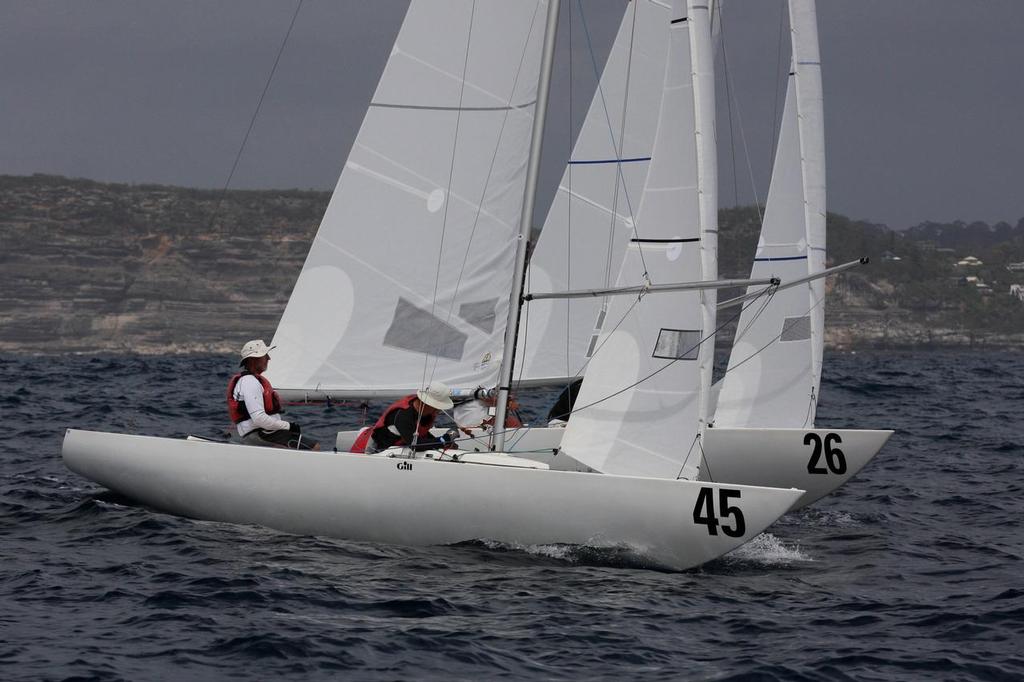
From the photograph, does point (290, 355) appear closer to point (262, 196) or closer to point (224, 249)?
point (224, 249)

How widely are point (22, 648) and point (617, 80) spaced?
32.5ft

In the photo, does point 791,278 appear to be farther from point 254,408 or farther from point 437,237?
point 254,408

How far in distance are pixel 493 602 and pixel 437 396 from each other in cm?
246

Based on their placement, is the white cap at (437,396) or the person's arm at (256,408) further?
the person's arm at (256,408)

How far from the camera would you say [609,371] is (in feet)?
31.4

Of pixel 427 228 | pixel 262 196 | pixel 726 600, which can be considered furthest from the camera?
pixel 262 196

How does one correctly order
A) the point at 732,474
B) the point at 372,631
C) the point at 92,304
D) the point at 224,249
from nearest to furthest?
the point at 372,631, the point at 732,474, the point at 92,304, the point at 224,249

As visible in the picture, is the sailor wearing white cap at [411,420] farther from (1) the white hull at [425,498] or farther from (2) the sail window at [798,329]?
(2) the sail window at [798,329]

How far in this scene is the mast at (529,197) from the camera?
1019 centimetres

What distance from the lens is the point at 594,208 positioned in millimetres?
14625

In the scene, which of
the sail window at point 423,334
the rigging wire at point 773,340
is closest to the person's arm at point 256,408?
the sail window at point 423,334

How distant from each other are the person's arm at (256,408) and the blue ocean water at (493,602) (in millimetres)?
829

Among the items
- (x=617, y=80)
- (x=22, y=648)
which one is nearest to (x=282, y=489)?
(x=22, y=648)

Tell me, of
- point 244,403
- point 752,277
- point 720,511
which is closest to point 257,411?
point 244,403
